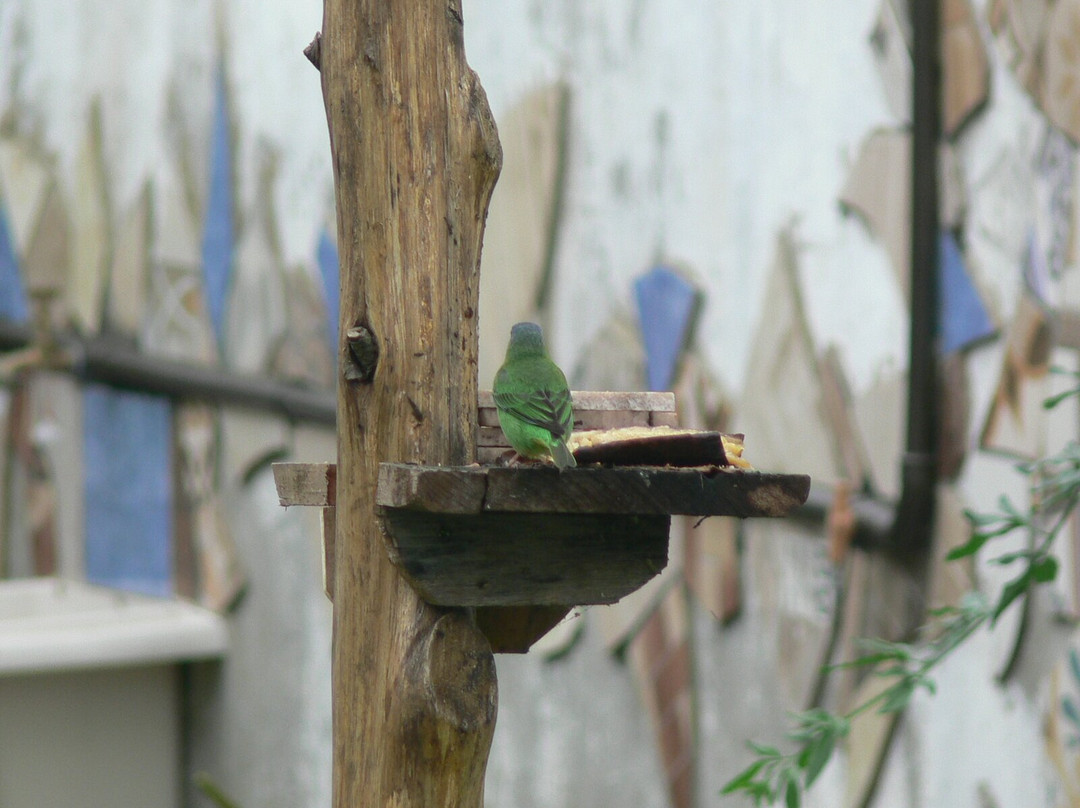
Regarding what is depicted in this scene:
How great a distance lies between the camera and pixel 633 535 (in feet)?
7.63

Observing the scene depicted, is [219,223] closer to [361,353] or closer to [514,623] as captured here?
[514,623]

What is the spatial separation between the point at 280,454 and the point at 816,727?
157 inches

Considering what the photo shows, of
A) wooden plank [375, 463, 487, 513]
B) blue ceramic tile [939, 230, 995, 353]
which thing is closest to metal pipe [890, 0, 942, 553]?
blue ceramic tile [939, 230, 995, 353]

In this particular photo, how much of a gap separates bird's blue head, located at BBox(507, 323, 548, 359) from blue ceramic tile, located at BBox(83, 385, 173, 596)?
5309 mm

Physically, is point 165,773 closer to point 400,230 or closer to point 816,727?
point 816,727

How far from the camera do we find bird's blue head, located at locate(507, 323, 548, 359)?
226 cm

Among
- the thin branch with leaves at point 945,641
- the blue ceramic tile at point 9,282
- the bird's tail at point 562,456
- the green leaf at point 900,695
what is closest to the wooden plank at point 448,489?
the bird's tail at point 562,456

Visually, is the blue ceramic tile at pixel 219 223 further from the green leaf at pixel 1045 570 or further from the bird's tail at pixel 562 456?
the bird's tail at pixel 562 456

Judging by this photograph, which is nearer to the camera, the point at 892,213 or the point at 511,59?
the point at 892,213

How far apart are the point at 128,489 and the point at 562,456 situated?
Result: 5918 millimetres

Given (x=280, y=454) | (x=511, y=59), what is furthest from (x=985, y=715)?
(x=280, y=454)

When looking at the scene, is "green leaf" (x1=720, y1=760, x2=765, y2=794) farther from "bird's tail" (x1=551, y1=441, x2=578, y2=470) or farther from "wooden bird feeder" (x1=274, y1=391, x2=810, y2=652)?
"bird's tail" (x1=551, y1=441, x2=578, y2=470)

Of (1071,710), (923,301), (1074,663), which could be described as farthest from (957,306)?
(1071,710)

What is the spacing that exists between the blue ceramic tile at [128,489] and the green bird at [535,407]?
5.40 meters
